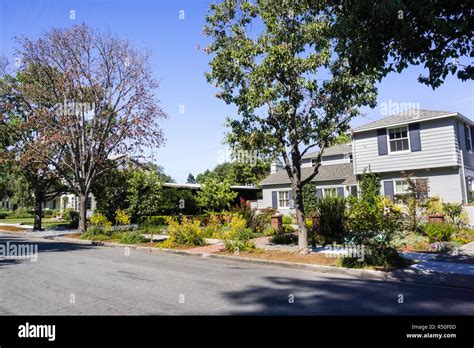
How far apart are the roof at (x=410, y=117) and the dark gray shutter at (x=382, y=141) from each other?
0.43 metres

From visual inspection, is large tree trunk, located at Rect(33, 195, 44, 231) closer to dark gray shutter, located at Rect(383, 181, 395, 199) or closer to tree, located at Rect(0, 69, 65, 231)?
tree, located at Rect(0, 69, 65, 231)

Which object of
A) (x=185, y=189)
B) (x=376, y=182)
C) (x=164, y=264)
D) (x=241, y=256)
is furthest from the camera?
(x=185, y=189)

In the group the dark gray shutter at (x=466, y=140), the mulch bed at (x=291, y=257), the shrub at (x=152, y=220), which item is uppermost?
the dark gray shutter at (x=466, y=140)

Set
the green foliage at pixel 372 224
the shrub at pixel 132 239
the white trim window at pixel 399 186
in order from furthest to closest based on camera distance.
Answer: the white trim window at pixel 399 186 → the shrub at pixel 132 239 → the green foliage at pixel 372 224

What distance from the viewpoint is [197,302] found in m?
6.53

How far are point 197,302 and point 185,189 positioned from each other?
26802 millimetres

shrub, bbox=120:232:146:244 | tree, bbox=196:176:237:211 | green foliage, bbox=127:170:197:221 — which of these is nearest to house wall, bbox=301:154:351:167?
tree, bbox=196:176:237:211

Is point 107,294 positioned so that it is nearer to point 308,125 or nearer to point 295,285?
point 295,285

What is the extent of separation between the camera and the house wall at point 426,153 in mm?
19719

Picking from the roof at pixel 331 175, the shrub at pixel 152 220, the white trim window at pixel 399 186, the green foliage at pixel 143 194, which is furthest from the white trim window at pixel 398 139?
the green foliage at pixel 143 194

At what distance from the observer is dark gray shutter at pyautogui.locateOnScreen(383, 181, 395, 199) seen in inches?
854

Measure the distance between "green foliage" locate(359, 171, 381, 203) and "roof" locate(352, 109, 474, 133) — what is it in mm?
3004

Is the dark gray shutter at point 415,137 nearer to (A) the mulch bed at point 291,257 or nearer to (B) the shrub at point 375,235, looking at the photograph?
(B) the shrub at point 375,235
